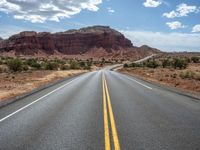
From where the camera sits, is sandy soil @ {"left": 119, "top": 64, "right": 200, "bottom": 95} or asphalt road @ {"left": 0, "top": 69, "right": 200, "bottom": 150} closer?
asphalt road @ {"left": 0, "top": 69, "right": 200, "bottom": 150}

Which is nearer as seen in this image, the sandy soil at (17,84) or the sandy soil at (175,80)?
the sandy soil at (17,84)

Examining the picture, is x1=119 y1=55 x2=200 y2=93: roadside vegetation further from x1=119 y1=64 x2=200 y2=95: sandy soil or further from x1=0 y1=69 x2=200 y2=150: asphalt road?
x1=0 y1=69 x2=200 y2=150: asphalt road

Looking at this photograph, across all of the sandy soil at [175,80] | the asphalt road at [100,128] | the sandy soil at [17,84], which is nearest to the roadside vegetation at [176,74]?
the sandy soil at [175,80]

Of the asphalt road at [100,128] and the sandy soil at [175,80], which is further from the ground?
the asphalt road at [100,128]

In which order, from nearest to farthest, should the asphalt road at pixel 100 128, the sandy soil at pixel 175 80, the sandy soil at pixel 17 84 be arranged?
1. the asphalt road at pixel 100 128
2. the sandy soil at pixel 17 84
3. the sandy soil at pixel 175 80

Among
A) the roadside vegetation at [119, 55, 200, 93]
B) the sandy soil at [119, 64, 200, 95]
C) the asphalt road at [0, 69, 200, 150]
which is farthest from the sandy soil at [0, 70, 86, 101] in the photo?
the roadside vegetation at [119, 55, 200, 93]

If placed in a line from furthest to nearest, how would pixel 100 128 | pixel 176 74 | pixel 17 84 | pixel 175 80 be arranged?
1. pixel 176 74
2. pixel 175 80
3. pixel 17 84
4. pixel 100 128

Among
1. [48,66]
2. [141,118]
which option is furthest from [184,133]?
[48,66]

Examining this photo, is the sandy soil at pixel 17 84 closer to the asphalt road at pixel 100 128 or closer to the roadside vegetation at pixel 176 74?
the asphalt road at pixel 100 128

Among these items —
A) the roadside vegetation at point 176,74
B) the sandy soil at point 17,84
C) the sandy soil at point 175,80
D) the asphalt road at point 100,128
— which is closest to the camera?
the asphalt road at point 100,128

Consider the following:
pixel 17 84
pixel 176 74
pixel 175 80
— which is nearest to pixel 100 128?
pixel 17 84

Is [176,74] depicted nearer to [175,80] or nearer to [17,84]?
[175,80]

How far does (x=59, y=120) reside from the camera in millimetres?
9695

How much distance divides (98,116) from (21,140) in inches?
147
